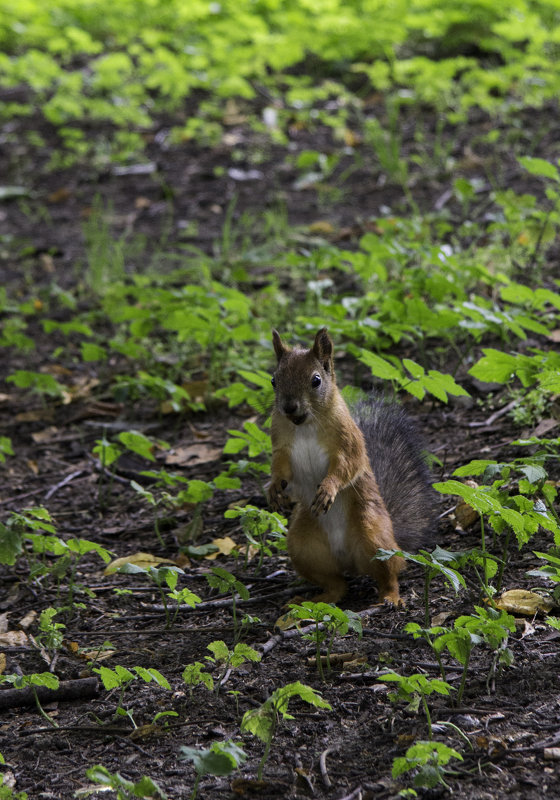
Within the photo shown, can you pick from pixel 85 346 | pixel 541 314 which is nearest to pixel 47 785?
pixel 85 346

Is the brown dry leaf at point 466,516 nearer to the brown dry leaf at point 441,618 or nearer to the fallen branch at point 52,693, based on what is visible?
the brown dry leaf at point 441,618

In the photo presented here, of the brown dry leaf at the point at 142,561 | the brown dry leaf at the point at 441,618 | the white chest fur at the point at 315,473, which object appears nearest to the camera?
the brown dry leaf at the point at 441,618

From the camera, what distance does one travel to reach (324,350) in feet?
9.68

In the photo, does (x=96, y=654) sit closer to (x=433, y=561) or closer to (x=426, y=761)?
(x=433, y=561)

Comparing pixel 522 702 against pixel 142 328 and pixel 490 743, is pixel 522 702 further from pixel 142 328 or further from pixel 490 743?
pixel 142 328

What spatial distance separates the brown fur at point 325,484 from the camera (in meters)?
2.81

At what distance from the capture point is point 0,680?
2373 mm

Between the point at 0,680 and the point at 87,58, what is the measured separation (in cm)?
1069

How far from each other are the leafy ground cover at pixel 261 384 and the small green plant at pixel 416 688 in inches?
0.4

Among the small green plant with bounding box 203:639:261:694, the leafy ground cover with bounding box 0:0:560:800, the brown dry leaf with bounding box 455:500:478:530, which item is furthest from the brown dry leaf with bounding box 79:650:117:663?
the brown dry leaf with bounding box 455:500:478:530

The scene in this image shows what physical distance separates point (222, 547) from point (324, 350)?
0.91 m

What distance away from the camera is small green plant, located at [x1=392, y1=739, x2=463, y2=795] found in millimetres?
1822

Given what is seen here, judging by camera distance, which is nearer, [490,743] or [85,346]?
[490,743]

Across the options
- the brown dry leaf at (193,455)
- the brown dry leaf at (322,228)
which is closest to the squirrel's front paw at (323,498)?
the brown dry leaf at (193,455)
